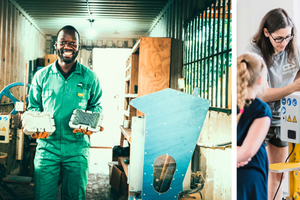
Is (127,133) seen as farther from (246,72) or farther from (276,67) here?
(276,67)

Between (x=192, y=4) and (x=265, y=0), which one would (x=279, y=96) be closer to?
(x=265, y=0)

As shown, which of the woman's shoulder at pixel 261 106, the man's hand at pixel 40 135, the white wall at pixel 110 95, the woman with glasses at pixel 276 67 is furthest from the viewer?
the woman with glasses at pixel 276 67

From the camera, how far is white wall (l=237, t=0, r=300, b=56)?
82.0 inches

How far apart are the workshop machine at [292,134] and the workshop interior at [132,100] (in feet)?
1.88

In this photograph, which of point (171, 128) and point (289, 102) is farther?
point (289, 102)

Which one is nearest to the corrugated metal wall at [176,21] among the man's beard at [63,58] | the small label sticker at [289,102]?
the man's beard at [63,58]

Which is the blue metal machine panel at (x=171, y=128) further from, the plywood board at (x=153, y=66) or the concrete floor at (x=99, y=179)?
the concrete floor at (x=99, y=179)

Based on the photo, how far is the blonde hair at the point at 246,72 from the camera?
206 cm

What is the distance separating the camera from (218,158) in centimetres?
204

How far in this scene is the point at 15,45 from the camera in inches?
77.4

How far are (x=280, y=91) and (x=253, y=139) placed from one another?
49cm

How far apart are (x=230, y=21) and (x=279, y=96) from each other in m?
0.81

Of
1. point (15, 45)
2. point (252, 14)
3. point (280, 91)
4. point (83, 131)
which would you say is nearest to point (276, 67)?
point (280, 91)

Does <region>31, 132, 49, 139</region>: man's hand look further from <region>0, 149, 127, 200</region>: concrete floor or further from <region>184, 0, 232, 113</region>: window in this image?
<region>184, 0, 232, 113</region>: window
